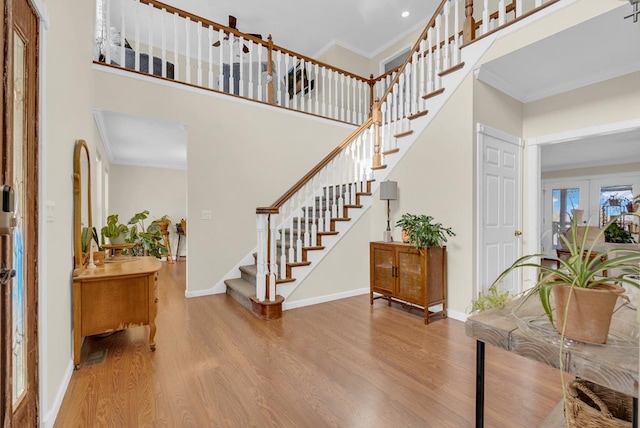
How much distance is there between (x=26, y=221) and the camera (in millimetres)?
Answer: 1372

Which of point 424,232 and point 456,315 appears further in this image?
point 456,315

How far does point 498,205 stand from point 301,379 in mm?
2861

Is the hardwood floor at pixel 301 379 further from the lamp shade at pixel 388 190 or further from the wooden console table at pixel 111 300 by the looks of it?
the lamp shade at pixel 388 190


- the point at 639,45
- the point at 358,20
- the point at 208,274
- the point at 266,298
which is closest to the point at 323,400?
the point at 266,298

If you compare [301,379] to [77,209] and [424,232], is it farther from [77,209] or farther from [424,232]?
[77,209]

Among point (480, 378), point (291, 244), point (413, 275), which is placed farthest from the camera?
point (291, 244)

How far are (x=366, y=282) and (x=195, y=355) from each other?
247cm

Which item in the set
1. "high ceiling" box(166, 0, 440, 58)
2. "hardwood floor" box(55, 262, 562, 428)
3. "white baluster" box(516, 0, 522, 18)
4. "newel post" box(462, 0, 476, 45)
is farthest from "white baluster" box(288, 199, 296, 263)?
"high ceiling" box(166, 0, 440, 58)

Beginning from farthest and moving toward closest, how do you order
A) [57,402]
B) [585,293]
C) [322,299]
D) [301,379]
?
1. [322,299]
2. [301,379]
3. [57,402]
4. [585,293]

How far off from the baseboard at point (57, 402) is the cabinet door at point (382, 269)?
292cm

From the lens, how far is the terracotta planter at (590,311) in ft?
2.77

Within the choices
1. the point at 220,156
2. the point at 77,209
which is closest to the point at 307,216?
the point at 220,156

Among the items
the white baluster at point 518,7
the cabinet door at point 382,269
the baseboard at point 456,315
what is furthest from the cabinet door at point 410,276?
the white baluster at point 518,7

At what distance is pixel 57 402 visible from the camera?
1714mm
